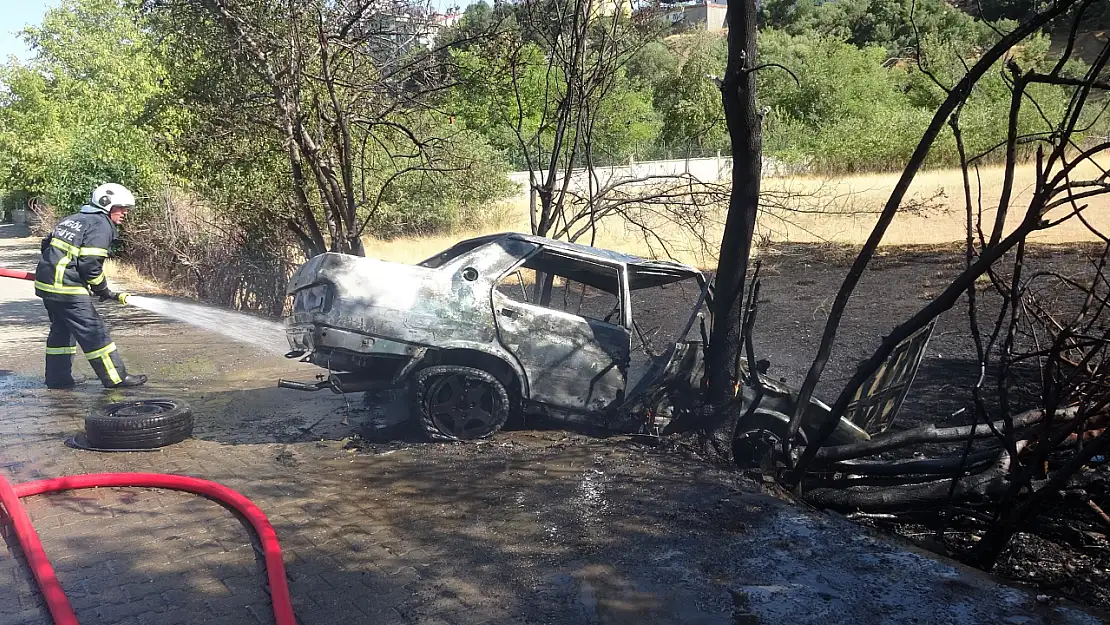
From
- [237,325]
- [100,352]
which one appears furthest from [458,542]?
[237,325]

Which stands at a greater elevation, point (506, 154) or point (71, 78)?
point (71, 78)

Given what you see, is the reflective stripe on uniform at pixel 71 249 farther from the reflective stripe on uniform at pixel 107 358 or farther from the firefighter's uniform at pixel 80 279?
the reflective stripe on uniform at pixel 107 358

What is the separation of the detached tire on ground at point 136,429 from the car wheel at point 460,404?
185cm

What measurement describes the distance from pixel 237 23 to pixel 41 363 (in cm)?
459

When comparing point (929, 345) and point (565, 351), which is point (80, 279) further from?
point (929, 345)

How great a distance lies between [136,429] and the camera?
21.8 feet

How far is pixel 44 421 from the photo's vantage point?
25.1 ft

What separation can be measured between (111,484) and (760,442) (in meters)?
4.31

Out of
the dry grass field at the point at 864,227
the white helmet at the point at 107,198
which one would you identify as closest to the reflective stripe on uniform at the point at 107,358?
the white helmet at the point at 107,198

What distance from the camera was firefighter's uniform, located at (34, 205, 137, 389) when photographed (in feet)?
27.2

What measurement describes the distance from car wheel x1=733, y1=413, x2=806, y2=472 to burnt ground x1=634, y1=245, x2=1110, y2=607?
1054 mm

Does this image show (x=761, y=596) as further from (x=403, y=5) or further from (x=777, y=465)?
(x=403, y=5)

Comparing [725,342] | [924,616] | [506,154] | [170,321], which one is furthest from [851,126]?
[924,616]

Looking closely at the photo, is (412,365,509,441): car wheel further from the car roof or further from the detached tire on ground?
the detached tire on ground
